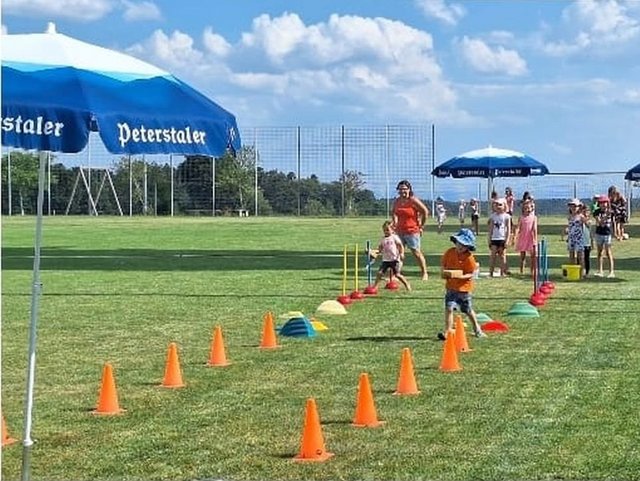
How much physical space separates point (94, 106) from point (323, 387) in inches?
196

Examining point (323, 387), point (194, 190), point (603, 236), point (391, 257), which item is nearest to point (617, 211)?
point (603, 236)

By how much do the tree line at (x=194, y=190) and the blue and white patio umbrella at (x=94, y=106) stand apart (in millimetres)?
63985

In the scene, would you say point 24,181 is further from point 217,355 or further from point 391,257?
point 217,355

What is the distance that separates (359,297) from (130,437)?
10.2 m

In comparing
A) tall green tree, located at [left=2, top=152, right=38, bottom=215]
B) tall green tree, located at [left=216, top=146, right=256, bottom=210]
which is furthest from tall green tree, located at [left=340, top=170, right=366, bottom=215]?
tall green tree, located at [left=2, top=152, right=38, bottom=215]

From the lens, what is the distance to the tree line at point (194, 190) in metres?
72.2

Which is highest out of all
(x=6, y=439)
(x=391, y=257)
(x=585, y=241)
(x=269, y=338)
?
(x=585, y=241)

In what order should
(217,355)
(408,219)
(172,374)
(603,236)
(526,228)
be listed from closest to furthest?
(172,374) < (217,355) < (408,219) < (526,228) < (603,236)

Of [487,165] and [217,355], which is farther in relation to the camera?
[487,165]

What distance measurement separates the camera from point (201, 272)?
2438 centimetres

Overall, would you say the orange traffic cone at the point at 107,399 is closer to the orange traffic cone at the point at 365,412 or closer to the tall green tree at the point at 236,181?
the orange traffic cone at the point at 365,412

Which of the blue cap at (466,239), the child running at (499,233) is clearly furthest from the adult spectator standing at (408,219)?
the blue cap at (466,239)

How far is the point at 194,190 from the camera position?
7506 centimetres

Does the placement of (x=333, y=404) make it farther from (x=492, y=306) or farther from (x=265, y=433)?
(x=492, y=306)
